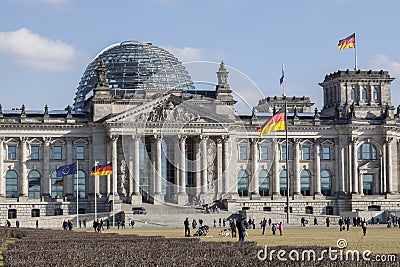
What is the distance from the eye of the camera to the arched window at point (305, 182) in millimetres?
139125

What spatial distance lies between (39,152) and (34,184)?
4319 millimetres

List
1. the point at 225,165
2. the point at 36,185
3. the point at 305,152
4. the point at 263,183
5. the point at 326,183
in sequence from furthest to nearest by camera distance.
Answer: the point at 326,183
the point at 305,152
the point at 263,183
the point at 225,165
the point at 36,185

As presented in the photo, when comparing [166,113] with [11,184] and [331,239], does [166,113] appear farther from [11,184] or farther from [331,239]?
[331,239]

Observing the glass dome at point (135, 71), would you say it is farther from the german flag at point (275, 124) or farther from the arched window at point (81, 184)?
the german flag at point (275, 124)

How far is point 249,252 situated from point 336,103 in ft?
328

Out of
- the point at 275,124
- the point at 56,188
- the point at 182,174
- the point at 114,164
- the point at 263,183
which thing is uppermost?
the point at 275,124

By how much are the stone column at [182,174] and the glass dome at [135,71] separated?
9931 mm

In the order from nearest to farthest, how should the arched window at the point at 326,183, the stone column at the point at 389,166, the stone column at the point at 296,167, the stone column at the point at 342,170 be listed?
the stone column at the point at 296,167, the stone column at the point at 342,170, the stone column at the point at 389,166, the arched window at the point at 326,183

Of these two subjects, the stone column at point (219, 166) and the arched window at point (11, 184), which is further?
the stone column at point (219, 166)

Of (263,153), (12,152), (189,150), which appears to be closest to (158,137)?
(189,150)

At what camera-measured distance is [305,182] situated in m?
140

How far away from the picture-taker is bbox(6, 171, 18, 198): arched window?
129m

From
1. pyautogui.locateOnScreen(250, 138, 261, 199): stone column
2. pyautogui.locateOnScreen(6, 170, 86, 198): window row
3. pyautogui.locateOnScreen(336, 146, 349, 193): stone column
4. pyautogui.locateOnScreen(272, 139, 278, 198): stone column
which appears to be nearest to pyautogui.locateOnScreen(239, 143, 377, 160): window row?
pyautogui.locateOnScreen(272, 139, 278, 198): stone column

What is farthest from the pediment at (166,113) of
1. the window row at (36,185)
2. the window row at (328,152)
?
the window row at (328,152)
